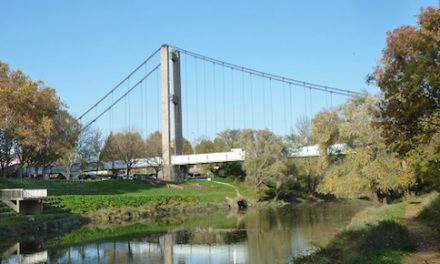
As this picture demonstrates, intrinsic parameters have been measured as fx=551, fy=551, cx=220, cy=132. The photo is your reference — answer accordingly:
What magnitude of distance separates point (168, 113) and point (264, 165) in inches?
689

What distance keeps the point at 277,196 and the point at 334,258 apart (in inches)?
1958

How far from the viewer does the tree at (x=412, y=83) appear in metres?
15.3

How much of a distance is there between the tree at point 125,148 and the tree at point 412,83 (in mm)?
61386

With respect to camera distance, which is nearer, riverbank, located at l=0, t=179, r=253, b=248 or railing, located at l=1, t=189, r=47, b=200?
riverbank, located at l=0, t=179, r=253, b=248

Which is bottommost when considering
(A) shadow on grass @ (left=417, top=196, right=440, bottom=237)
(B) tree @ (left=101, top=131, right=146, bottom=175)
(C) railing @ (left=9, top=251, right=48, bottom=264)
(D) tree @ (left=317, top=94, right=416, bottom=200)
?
(C) railing @ (left=9, top=251, right=48, bottom=264)

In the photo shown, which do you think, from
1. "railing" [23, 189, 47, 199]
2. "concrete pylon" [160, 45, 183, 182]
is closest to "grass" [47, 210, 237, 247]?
"railing" [23, 189, 47, 199]

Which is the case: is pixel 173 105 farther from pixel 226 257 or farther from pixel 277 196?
pixel 226 257

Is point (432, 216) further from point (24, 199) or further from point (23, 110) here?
point (23, 110)

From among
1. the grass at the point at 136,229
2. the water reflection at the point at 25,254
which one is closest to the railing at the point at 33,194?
the grass at the point at 136,229

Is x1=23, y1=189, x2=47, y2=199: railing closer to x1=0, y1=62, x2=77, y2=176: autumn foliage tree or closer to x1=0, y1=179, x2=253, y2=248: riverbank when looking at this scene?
x1=0, y1=179, x2=253, y2=248: riverbank

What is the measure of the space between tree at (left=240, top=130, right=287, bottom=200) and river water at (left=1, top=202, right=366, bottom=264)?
20965mm

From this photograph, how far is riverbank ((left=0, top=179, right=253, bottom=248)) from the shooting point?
36.4m

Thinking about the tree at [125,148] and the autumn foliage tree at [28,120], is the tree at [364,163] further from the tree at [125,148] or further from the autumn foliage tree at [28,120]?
the tree at [125,148]

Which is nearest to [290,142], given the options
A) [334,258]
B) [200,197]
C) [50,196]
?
[200,197]
